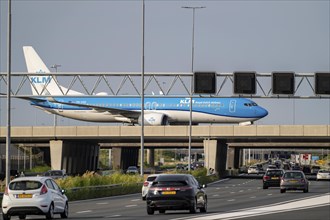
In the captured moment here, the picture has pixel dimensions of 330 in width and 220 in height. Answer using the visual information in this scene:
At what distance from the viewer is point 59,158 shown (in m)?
101

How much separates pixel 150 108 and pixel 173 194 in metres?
75.7

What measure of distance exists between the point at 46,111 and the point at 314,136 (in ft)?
120

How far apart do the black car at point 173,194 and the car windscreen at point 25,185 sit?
4671mm

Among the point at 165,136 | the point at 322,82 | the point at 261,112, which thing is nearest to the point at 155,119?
the point at 165,136

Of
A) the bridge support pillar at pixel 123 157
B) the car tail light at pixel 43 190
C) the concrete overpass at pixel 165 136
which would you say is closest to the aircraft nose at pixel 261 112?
the concrete overpass at pixel 165 136

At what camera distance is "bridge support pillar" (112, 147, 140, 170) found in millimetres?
129375

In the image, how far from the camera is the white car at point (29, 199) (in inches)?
1203

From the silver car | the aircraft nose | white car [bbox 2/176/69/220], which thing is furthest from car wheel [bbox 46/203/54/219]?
the aircraft nose

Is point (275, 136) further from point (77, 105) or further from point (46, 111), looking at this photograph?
point (46, 111)

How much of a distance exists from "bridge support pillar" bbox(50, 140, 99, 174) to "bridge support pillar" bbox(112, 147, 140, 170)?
325 inches

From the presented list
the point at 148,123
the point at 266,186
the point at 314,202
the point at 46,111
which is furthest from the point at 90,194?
the point at 46,111

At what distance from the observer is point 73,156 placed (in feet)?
356

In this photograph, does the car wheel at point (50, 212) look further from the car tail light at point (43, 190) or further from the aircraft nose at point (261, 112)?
the aircraft nose at point (261, 112)

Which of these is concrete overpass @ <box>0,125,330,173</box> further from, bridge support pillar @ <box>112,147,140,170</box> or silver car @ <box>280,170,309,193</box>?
silver car @ <box>280,170,309,193</box>
